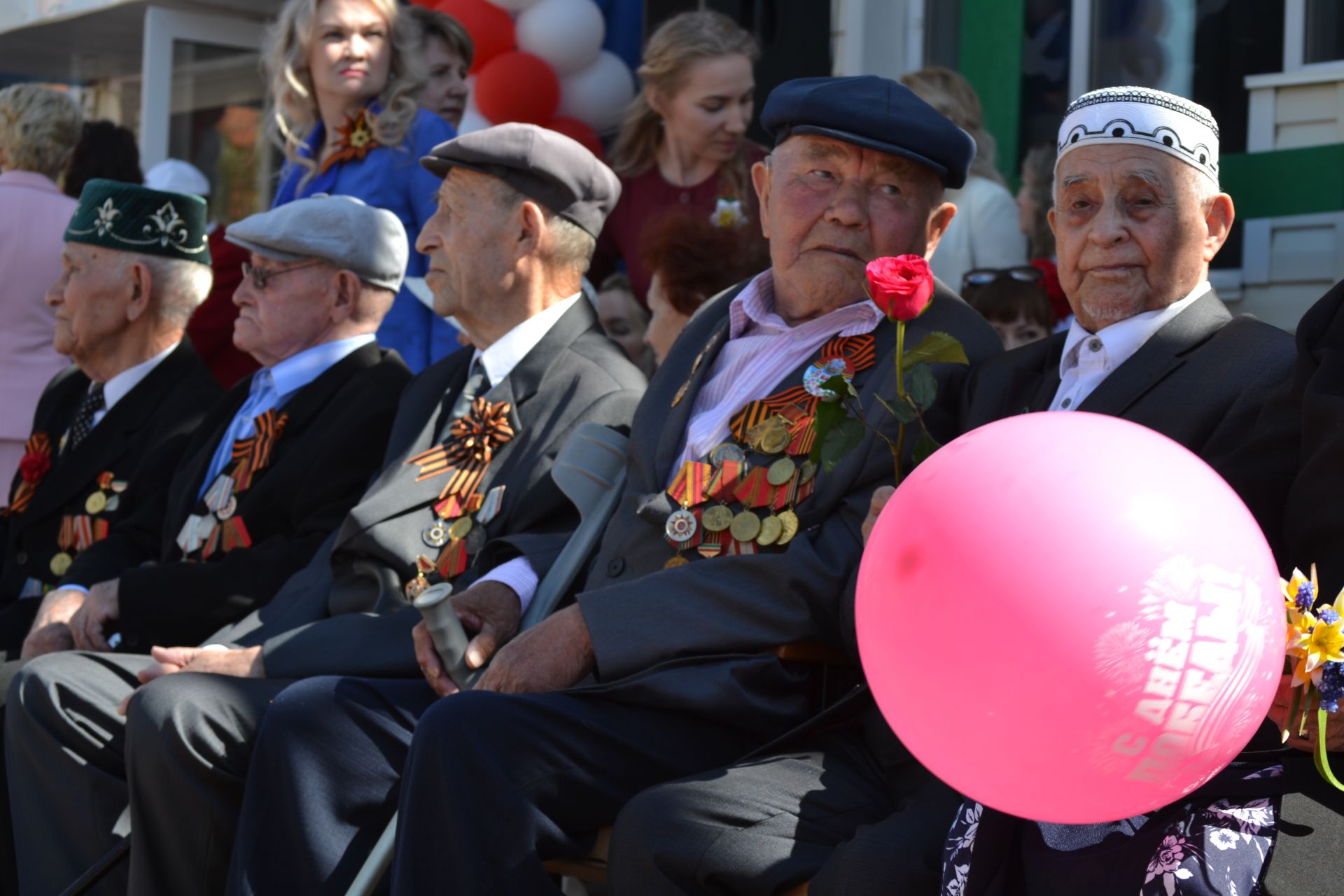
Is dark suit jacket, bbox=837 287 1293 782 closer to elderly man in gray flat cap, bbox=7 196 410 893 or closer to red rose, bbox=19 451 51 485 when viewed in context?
elderly man in gray flat cap, bbox=7 196 410 893

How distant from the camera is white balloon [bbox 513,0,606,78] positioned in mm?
6762

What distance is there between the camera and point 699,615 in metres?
3.34

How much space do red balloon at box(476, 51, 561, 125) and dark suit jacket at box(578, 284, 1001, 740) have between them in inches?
131

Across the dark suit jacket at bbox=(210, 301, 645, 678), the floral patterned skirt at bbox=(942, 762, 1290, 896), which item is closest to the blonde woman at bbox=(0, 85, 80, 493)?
the dark suit jacket at bbox=(210, 301, 645, 678)

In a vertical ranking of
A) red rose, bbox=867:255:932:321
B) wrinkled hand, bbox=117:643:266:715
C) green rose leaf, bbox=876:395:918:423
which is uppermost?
red rose, bbox=867:255:932:321

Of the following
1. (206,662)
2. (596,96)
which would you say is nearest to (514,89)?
(596,96)

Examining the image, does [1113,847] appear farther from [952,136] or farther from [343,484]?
[343,484]

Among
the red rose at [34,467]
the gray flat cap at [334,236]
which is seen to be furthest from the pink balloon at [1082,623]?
the red rose at [34,467]

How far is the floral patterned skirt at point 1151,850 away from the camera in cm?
242

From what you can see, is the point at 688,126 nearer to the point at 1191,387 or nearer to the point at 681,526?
the point at 681,526

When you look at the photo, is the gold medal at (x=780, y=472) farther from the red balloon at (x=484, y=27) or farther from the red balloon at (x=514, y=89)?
the red balloon at (x=484, y=27)

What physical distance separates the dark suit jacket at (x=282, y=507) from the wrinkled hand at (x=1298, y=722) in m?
2.81

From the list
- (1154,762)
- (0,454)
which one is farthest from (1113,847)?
(0,454)

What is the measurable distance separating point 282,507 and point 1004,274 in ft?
7.05
